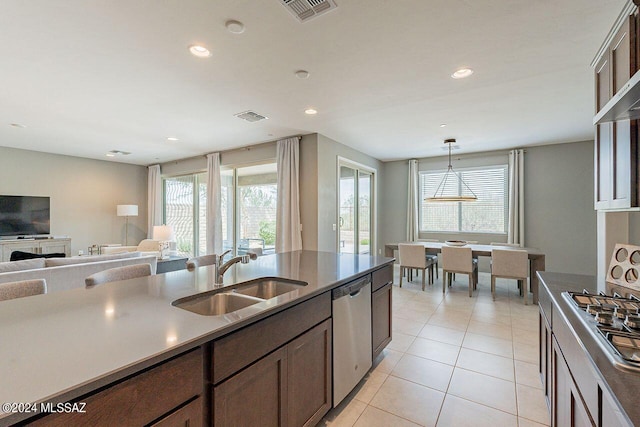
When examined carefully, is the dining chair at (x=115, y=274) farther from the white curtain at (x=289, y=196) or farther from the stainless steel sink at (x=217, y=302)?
the white curtain at (x=289, y=196)

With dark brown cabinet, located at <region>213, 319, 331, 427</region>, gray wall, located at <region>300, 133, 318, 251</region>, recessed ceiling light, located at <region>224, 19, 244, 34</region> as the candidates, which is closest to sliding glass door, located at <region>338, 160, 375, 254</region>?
gray wall, located at <region>300, 133, 318, 251</region>

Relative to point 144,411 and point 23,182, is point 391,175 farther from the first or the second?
point 23,182

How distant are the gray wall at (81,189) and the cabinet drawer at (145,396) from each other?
7324 millimetres

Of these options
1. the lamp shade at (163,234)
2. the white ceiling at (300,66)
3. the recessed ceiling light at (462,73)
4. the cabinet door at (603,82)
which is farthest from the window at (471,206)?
the lamp shade at (163,234)

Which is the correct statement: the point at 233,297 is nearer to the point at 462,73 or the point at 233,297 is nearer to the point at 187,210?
the point at 462,73

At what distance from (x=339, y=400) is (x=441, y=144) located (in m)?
4.88

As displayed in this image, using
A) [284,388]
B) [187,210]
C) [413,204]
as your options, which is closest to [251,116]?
[284,388]

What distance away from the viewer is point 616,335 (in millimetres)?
1001

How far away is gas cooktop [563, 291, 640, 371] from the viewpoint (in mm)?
892

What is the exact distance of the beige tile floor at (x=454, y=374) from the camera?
187cm

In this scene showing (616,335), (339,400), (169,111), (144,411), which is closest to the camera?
(144,411)

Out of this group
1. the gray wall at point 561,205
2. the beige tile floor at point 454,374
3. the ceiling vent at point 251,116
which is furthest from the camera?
the gray wall at point 561,205

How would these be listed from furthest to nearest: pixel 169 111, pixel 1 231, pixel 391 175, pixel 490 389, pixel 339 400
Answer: pixel 391 175 → pixel 1 231 → pixel 169 111 → pixel 490 389 → pixel 339 400

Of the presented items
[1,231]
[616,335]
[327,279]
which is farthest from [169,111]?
[1,231]
